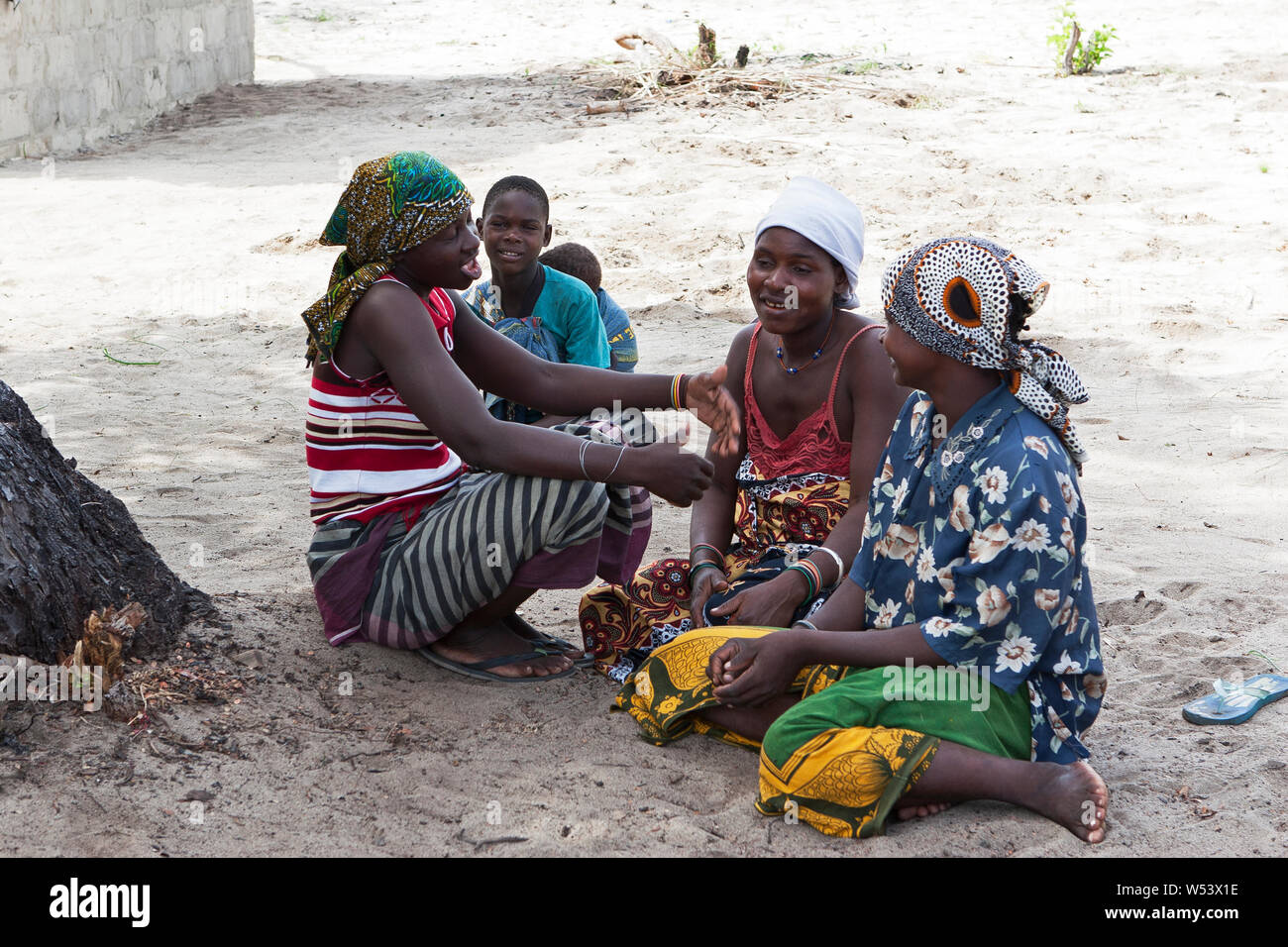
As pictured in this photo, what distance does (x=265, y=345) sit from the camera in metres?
7.02

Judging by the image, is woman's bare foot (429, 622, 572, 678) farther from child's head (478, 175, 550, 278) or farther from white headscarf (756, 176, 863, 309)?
child's head (478, 175, 550, 278)

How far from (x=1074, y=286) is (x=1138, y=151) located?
113 inches

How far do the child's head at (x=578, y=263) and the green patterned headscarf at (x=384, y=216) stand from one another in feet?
5.83

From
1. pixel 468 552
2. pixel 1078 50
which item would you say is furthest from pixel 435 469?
pixel 1078 50

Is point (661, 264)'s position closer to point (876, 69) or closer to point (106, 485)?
point (106, 485)

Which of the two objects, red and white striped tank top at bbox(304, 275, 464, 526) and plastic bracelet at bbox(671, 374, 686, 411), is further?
plastic bracelet at bbox(671, 374, 686, 411)

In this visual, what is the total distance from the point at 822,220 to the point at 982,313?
2.24 ft

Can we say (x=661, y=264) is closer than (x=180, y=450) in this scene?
No

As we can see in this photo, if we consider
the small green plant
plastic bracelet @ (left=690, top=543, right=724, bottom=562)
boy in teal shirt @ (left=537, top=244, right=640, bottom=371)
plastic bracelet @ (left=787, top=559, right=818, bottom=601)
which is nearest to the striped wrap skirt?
plastic bracelet @ (left=690, top=543, right=724, bottom=562)

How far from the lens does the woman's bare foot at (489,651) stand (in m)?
3.36

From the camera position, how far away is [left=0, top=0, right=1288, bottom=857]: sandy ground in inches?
104

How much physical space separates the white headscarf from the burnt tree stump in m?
1.80

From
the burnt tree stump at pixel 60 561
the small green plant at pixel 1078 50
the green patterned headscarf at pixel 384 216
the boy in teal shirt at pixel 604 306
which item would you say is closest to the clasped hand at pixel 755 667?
the green patterned headscarf at pixel 384 216

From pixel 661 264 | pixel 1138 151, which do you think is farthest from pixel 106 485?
pixel 1138 151
